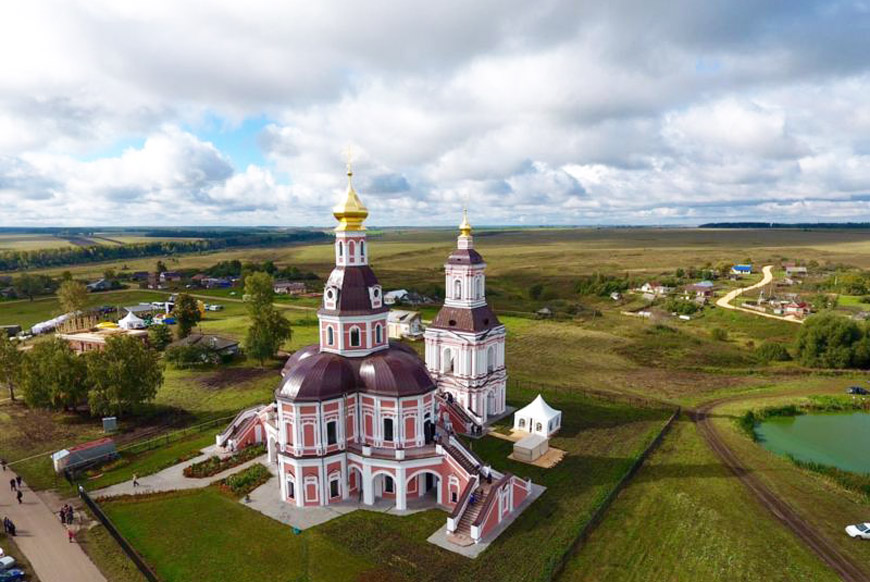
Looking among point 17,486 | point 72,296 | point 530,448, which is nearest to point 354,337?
point 530,448

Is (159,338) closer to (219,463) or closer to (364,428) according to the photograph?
(219,463)

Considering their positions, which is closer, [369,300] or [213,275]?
[369,300]

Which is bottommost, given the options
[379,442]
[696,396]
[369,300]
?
[696,396]

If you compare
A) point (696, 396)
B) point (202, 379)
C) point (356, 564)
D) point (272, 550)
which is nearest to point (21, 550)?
point (272, 550)

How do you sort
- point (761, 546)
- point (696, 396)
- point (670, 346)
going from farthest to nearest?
point (670, 346)
point (696, 396)
point (761, 546)

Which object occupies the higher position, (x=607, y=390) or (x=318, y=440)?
(x=318, y=440)

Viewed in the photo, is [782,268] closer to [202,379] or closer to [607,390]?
[607,390]

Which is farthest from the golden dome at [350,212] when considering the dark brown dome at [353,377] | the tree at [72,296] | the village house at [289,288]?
the village house at [289,288]

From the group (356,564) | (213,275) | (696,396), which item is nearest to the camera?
(356,564)
